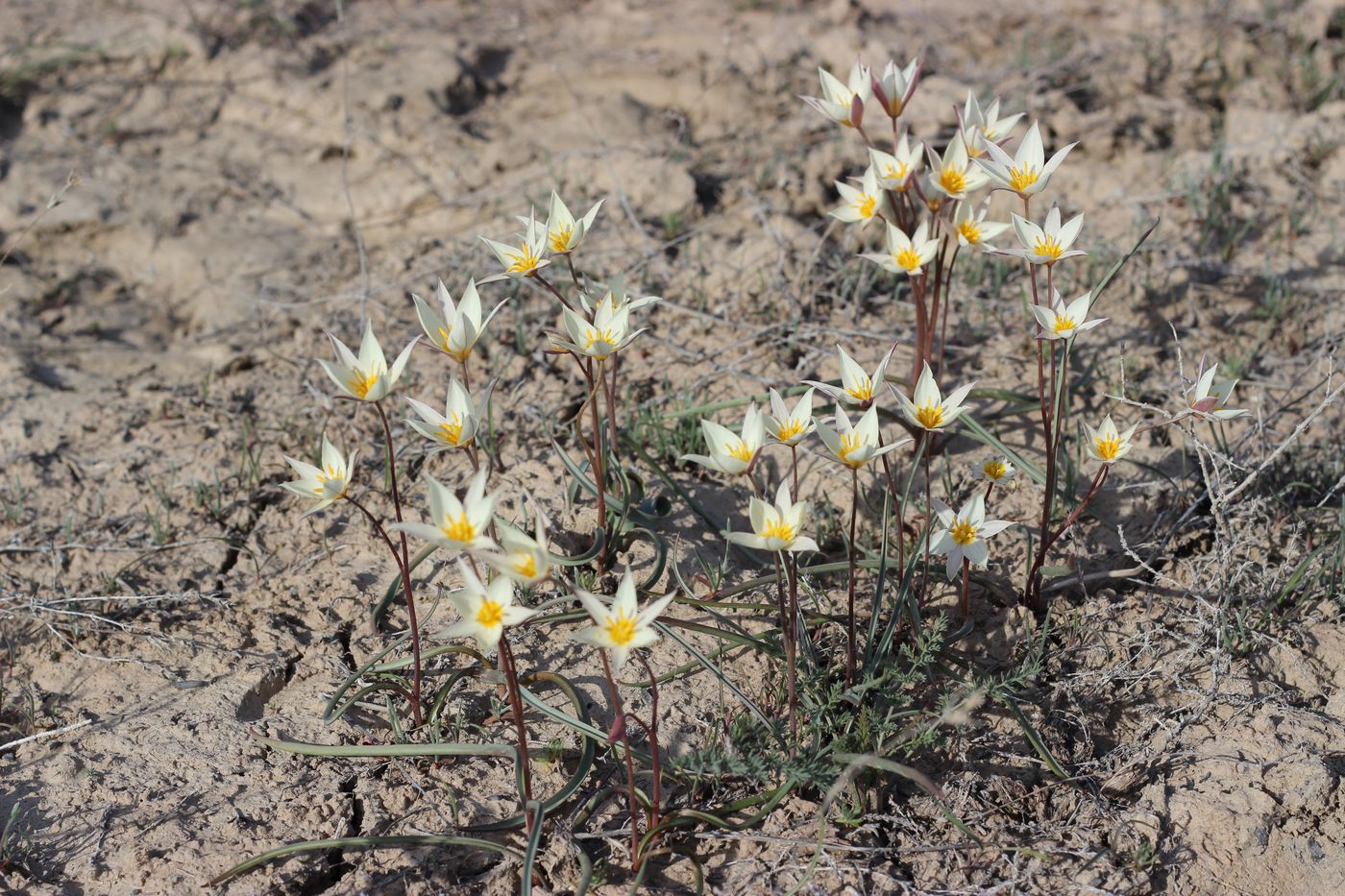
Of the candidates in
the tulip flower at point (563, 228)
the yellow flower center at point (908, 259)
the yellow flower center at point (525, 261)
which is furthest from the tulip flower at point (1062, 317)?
the yellow flower center at point (525, 261)

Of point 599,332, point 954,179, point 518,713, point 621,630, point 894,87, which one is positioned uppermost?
point 894,87

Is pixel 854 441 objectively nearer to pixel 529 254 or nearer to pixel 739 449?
pixel 739 449

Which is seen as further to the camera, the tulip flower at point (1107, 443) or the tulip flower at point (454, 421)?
the tulip flower at point (1107, 443)

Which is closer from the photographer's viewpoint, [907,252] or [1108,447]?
[1108,447]

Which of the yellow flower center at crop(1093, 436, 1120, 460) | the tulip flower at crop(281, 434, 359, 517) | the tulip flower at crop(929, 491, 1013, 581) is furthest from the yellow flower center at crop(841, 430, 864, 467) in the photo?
the tulip flower at crop(281, 434, 359, 517)

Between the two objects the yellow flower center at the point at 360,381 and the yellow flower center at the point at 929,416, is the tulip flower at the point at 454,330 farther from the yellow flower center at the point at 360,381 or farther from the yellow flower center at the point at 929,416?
the yellow flower center at the point at 929,416

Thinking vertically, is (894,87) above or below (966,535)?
above

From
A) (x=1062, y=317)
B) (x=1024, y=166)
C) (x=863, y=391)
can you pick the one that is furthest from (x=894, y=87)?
(x=863, y=391)

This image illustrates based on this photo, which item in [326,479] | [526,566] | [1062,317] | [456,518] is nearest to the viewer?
[526,566]
